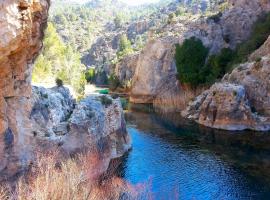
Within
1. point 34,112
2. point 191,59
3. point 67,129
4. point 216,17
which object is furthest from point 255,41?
point 34,112

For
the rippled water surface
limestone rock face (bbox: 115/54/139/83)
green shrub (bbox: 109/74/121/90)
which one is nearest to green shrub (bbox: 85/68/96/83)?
limestone rock face (bbox: 115/54/139/83)

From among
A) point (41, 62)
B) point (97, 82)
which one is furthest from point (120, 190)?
point (97, 82)

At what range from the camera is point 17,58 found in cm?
3053

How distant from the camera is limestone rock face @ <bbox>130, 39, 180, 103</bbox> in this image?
94062mm

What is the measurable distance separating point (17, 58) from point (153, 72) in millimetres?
68065

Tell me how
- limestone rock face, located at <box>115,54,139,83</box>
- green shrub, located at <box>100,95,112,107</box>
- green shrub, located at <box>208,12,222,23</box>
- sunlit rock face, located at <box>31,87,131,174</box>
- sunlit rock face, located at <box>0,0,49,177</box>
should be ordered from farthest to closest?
limestone rock face, located at <box>115,54,139,83</box> < green shrub, located at <box>208,12,222,23</box> < green shrub, located at <box>100,95,112,107</box> < sunlit rock face, located at <box>31,87,131,174</box> < sunlit rock face, located at <box>0,0,49,177</box>

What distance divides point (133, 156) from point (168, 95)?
1581 inches

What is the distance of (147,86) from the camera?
9675 cm

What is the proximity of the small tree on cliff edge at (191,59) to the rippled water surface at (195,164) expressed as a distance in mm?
21385

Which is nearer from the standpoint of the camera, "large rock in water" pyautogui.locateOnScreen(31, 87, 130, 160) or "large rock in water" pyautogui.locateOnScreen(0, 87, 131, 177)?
"large rock in water" pyautogui.locateOnScreen(0, 87, 131, 177)

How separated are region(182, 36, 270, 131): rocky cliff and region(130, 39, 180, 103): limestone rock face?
78.3ft

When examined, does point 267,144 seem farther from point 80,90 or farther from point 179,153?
point 80,90

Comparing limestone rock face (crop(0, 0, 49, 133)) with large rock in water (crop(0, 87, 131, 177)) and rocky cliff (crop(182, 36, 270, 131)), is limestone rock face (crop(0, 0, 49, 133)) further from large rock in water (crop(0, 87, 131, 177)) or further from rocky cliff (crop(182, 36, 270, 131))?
rocky cliff (crop(182, 36, 270, 131))

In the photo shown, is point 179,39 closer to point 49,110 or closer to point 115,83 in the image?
point 115,83
